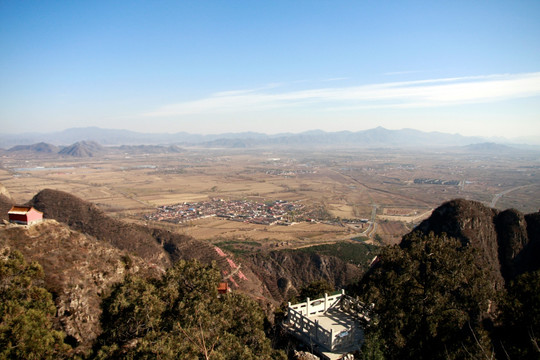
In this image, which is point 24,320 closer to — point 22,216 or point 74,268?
point 74,268

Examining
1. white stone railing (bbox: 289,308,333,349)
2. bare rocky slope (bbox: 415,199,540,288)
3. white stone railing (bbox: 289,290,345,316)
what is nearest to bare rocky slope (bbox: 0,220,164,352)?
white stone railing (bbox: 289,308,333,349)

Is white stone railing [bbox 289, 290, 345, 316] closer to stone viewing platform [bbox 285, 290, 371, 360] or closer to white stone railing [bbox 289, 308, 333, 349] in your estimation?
stone viewing platform [bbox 285, 290, 371, 360]

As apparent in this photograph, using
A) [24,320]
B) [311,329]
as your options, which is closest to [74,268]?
[24,320]

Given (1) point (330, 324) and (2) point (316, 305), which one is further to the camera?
(2) point (316, 305)

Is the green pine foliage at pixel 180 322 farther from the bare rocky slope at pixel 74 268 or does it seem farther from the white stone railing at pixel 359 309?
the white stone railing at pixel 359 309

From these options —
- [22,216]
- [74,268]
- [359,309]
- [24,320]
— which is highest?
[22,216]

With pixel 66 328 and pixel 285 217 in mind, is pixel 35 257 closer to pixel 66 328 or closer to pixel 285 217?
pixel 66 328

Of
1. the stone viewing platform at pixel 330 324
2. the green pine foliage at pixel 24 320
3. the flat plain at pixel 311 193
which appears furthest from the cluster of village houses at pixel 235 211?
the green pine foliage at pixel 24 320
